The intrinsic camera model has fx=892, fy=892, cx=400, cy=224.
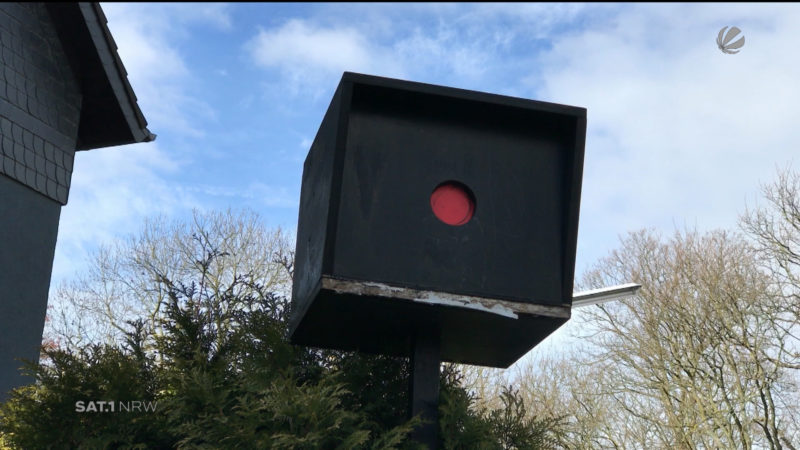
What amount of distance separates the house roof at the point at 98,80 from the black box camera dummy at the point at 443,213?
465 cm

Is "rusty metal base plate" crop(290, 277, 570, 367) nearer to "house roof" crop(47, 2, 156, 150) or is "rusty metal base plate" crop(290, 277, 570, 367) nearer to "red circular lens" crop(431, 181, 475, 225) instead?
"red circular lens" crop(431, 181, 475, 225)

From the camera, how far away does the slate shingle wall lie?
9.25m

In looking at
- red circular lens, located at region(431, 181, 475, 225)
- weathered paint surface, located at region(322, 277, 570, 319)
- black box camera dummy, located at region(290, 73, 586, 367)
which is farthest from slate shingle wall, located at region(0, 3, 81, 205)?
red circular lens, located at region(431, 181, 475, 225)

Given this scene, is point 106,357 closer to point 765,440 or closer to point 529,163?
point 529,163

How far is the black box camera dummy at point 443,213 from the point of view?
5.85 metres

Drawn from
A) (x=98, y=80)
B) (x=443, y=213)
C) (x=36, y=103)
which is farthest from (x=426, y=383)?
(x=98, y=80)

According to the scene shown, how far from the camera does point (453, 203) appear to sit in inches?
242

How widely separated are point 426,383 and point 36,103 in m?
5.79

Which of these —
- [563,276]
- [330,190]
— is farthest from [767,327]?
[330,190]

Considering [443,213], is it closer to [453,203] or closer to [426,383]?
[453,203]

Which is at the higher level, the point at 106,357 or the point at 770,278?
the point at 770,278

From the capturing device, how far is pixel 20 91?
30.8 feet

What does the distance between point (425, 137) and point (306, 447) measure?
7.44 feet

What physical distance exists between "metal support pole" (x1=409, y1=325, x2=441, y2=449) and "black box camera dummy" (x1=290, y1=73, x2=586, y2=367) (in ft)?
0.42
